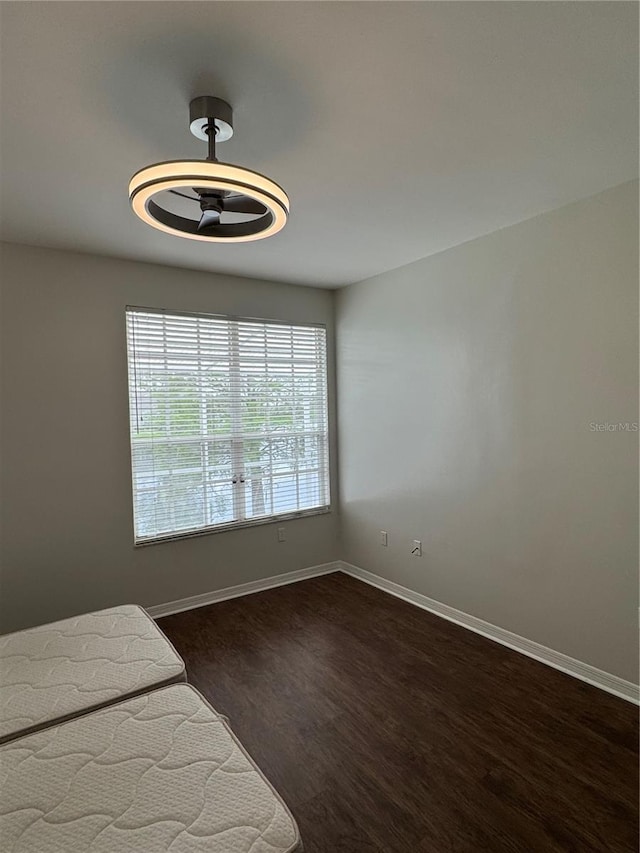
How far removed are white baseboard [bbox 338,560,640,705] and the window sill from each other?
731 mm

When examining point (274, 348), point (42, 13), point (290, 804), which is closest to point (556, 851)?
point (290, 804)

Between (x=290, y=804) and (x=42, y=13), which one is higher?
(x=42, y=13)

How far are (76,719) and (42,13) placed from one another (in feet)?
6.84

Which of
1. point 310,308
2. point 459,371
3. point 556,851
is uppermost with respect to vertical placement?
point 310,308

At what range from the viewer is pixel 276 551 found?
13.1 feet

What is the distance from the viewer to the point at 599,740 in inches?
81.4

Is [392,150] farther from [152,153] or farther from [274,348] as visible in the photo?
[274,348]

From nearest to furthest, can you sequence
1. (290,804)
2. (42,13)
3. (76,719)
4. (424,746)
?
1. (42,13)
2. (76,719)
3. (290,804)
4. (424,746)

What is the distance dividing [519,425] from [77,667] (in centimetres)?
256

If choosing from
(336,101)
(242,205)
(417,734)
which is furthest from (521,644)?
(336,101)

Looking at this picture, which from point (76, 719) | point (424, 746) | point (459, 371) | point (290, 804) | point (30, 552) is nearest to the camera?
point (76, 719)

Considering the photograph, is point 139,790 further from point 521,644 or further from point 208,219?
point 521,644

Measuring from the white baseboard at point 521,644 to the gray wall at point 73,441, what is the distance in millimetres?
1550

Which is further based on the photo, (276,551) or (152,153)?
(276,551)
